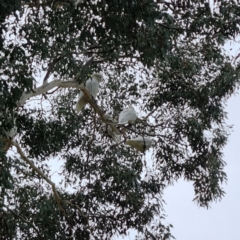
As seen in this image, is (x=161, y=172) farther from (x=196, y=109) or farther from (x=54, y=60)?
(x=54, y=60)

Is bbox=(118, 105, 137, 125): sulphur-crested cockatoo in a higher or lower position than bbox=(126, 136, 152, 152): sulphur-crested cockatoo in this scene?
higher

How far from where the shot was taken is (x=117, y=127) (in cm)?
427

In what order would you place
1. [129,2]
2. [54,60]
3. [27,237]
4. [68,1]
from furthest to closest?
[27,237]
[54,60]
[68,1]
[129,2]

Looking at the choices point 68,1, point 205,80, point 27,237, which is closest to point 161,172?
point 205,80

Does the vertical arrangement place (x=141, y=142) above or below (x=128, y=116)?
below

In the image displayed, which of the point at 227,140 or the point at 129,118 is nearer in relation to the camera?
the point at 129,118

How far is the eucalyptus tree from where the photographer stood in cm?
381

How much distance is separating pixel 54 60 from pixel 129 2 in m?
1.16

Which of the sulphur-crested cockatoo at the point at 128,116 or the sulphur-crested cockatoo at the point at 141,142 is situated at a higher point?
the sulphur-crested cockatoo at the point at 128,116

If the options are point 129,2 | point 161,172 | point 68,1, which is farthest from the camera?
point 161,172

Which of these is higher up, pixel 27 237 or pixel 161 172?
pixel 161 172

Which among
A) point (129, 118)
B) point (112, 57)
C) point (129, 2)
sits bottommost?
point (129, 2)

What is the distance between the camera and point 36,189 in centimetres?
446

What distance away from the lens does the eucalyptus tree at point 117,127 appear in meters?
3.81
